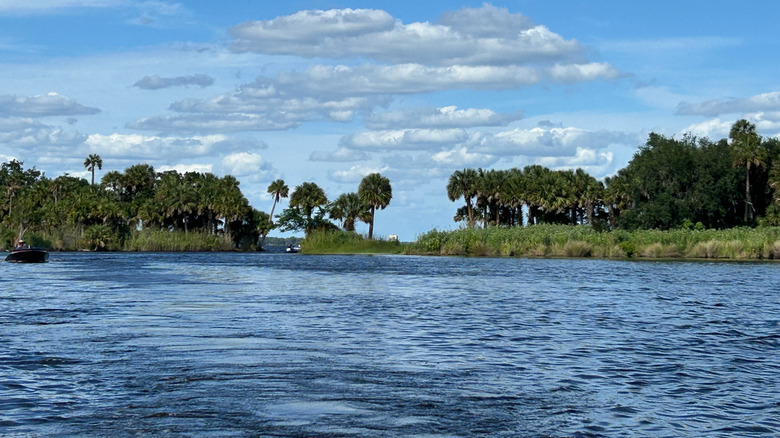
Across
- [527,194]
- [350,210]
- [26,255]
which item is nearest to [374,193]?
[350,210]

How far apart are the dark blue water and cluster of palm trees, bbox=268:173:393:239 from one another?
99.5m

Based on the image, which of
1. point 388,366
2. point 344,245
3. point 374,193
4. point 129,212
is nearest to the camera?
point 388,366

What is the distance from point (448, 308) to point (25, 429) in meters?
21.8

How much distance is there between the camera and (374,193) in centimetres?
13875

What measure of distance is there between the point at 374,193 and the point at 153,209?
37742 mm

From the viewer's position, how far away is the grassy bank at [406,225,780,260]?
271 feet

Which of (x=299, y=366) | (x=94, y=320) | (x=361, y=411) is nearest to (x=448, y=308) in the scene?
(x=94, y=320)

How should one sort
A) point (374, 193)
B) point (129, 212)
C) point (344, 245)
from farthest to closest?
point (129, 212), point (374, 193), point (344, 245)

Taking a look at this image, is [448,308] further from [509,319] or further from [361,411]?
[361,411]

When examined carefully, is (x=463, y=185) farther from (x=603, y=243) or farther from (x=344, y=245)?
(x=603, y=243)

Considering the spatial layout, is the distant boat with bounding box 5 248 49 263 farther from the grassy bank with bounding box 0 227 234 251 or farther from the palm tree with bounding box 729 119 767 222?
the palm tree with bounding box 729 119 767 222

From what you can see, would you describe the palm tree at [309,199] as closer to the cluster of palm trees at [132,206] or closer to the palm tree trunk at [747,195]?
the cluster of palm trees at [132,206]

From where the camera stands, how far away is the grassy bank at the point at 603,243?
271 feet

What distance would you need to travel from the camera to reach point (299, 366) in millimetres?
17562
